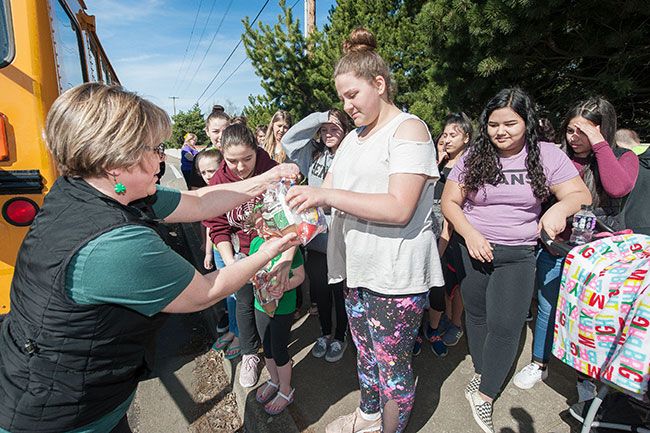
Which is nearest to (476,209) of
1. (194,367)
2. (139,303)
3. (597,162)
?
(597,162)

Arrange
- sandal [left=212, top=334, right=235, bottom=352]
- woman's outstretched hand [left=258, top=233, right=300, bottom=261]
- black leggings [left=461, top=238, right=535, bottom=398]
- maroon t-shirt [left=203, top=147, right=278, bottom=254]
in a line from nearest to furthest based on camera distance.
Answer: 1. woman's outstretched hand [left=258, top=233, right=300, bottom=261]
2. black leggings [left=461, top=238, right=535, bottom=398]
3. maroon t-shirt [left=203, top=147, right=278, bottom=254]
4. sandal [left=212, top=334, right=235, bottom=352]

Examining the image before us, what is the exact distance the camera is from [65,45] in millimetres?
2863

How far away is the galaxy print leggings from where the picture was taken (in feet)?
6.23

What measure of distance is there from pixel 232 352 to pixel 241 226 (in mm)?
1299

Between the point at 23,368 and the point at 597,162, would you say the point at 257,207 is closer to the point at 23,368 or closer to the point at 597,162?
the point at 23,368

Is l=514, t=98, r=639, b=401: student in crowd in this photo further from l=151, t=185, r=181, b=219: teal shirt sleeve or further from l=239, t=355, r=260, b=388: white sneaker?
l=151, t=185, r=181, b=219: teal shirt sleeve

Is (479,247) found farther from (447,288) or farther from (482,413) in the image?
(447,288)

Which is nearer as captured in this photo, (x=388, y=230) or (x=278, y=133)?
(x=388, y=230)

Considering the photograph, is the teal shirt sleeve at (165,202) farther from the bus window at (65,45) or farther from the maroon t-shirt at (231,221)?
the bus window at (65,45)

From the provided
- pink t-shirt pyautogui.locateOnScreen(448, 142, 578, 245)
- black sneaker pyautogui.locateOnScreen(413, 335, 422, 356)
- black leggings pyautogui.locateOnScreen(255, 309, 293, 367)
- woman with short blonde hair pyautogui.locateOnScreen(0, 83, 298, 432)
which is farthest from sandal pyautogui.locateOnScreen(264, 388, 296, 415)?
pink t-shirt pyautogui.locateOnScreen(448, 142, 578, 245)

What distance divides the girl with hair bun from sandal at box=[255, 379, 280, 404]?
2.74 ft

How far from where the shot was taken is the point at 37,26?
2.23 m

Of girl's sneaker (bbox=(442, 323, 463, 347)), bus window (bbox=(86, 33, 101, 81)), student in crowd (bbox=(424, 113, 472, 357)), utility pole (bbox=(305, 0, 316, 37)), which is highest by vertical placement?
utility pole (bbox=(305, 0, 316, 37))

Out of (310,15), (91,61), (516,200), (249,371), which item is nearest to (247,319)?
(249,371)
